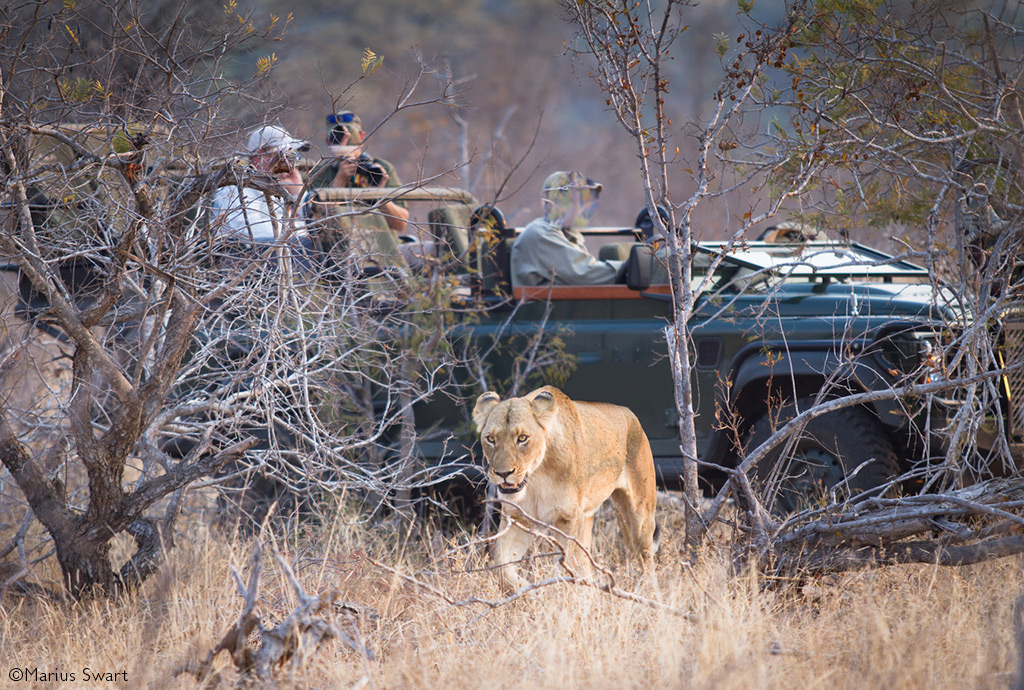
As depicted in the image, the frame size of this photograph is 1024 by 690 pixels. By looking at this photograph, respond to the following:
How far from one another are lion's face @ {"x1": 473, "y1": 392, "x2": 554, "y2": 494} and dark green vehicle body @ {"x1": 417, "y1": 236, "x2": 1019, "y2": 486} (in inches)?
43.5

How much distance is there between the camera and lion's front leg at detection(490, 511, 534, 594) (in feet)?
13.8

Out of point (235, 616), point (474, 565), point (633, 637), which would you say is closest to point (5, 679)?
point (235, 616)

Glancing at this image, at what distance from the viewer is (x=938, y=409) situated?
493 cm

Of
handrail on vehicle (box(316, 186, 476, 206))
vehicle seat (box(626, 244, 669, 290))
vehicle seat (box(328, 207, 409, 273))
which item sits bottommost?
vehicle seat (box(626, 244, 669, 290))

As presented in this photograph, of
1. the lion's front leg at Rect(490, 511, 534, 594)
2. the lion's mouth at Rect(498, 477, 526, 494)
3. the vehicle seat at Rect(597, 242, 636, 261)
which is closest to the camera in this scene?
the lion's mouth at Rect(498, 477, 526, 494)

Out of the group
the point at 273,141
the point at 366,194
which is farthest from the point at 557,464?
the point at 273,141

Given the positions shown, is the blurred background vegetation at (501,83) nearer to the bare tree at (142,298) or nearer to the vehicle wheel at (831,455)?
the bare tree at (142,298)

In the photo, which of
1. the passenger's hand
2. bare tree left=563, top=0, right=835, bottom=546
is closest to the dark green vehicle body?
bare tree left=563, top=0, right=835, bottom=546

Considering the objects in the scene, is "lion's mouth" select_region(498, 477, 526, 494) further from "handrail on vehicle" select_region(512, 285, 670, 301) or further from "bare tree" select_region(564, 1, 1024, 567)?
"handrail on vehicle" select_region(512, 285, 670, 301)

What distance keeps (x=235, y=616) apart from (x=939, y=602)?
287 cm

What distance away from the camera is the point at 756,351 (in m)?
5.36

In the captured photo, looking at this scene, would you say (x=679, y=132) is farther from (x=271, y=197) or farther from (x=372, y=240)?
(x=372, y=240)

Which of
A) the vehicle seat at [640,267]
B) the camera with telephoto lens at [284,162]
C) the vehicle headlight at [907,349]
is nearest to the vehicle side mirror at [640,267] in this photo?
the vehicle seat at [640,267]

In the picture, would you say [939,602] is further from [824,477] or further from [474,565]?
[474,565]
